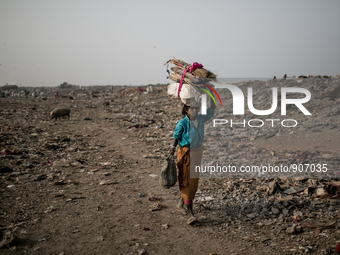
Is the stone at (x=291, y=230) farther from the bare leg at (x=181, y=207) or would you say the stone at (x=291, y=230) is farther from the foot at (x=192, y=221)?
the bare leg at (x=181, y=207)

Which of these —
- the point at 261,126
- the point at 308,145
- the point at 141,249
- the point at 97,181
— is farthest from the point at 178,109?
the point at 141,249

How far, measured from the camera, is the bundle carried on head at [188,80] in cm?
310

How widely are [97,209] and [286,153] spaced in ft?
13.7

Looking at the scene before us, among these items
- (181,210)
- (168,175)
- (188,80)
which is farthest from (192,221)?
(188,80)

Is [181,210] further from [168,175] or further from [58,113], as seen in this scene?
[58,113]

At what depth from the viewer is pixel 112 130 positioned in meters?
8.94

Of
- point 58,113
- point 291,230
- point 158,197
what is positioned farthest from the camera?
point 58,113

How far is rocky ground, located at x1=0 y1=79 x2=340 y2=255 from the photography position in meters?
2.66

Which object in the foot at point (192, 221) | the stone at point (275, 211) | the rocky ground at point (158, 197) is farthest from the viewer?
the stone at point (275, 211)

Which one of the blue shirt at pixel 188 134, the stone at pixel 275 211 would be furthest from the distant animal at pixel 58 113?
the stone at pixel 275 211

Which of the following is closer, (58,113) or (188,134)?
(188,134)

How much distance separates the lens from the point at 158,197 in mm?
3885

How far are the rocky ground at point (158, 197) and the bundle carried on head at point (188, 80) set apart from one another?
1.56 m

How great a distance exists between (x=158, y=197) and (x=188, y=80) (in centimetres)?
185
